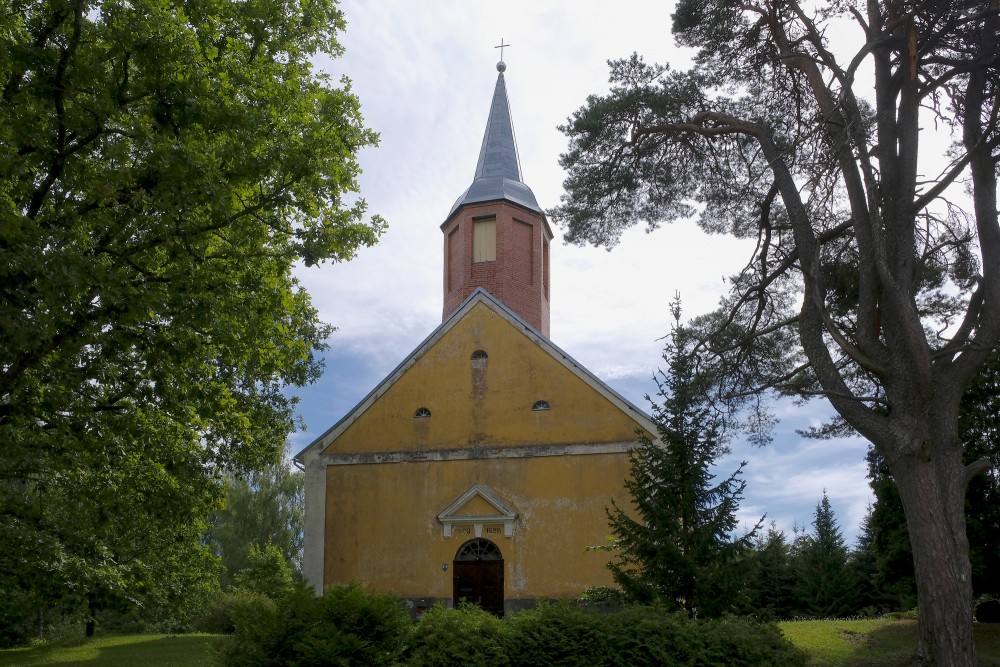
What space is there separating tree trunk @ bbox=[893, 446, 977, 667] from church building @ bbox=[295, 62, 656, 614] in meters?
8.32

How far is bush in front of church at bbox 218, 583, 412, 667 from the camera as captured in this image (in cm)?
866

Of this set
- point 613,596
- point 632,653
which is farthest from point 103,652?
point 632,653

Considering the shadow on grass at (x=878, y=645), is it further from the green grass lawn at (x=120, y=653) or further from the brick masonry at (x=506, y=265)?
the brick masonry at (x=506, y=265)

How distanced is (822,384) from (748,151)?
4649 mm

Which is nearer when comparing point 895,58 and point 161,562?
point 895,58

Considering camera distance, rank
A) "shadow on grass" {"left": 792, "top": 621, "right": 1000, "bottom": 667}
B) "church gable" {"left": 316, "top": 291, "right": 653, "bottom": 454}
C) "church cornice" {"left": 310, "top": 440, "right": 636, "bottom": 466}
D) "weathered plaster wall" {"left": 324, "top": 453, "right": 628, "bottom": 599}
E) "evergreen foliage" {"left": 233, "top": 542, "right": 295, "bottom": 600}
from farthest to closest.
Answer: "evergreen foliage" {"left": 233, "top": 542, "right": 295, "bottom": 600}, "church gable" {"left": 316, "top": 291, "right": 653, "bottom": 454}, "church cornice" {"left": 310, "top": 440, "right": 636, "bottom": 466}, "weathered plaster wall" {"left": 324, "top": 453, "right": 628, "bottom": 599}, "shadow on grass" {"left": 792, "top": 621, "right": 1000, "bottom": 667}

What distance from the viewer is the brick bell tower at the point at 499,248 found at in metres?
25.0

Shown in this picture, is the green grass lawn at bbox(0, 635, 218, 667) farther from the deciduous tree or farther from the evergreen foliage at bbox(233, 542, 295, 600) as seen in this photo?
the deciduous tree

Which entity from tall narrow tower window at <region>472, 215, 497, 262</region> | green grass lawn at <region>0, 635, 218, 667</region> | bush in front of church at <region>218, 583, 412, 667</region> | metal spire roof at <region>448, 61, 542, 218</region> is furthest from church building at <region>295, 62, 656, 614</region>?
bush in front of church at <region>218, 583, 412, 667</region>

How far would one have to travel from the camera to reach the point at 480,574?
19.8 metres

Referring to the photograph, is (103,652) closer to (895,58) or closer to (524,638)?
(524,638)

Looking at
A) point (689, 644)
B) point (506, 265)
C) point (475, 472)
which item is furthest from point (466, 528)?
point (689, 644)

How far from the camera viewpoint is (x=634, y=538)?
11383 millimetres

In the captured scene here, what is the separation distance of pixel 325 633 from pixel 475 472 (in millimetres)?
11826
